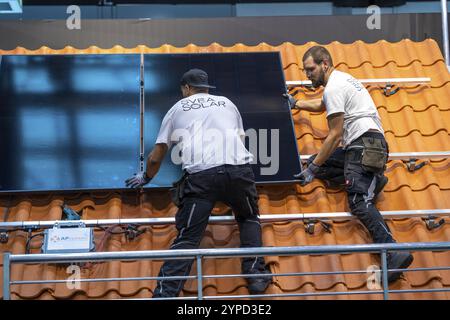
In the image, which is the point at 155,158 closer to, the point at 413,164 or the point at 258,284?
the point at 258,284

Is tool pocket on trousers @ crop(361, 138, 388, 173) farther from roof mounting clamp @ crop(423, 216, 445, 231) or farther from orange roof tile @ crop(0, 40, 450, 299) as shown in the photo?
roof mounting clamp @ crop(423, 216, 445, 231)

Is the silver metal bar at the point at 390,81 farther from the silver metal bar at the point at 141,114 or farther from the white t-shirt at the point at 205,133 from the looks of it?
the white t-shirt at the point at 205,133

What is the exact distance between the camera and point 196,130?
727 cm

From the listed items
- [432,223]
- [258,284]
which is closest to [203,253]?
[258,284]

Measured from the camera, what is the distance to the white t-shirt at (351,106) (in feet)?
25.2

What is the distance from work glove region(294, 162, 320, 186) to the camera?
7.71 meters

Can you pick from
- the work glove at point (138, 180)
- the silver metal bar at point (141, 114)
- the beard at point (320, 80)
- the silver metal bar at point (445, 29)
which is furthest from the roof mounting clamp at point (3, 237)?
the silver metal bar at point (445, 29)

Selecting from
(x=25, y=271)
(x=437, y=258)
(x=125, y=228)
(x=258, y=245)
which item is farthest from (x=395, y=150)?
(x=25, y=271)

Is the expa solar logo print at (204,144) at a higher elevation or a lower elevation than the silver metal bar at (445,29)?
lower

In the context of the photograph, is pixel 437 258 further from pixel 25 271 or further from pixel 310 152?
pixel 25 271

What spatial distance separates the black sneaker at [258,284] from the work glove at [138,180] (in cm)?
126

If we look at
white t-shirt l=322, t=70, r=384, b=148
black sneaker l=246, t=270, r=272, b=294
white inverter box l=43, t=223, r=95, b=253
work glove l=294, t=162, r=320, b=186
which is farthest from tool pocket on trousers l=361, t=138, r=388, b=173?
white inverter box l=43, t=223, r=95, b=253

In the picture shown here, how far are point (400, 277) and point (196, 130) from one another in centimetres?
198

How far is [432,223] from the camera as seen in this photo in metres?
7.69
